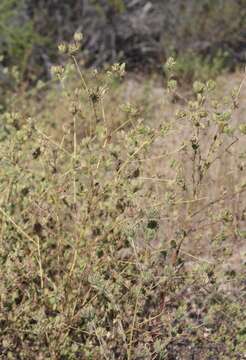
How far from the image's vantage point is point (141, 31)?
24.6 ft

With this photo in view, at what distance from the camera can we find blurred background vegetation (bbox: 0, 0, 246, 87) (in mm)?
6902

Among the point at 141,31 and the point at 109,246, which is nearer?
the point at 109,246

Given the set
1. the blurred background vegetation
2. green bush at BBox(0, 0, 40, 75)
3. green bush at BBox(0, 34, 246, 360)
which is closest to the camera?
green bush at BBox(0, 34, 246, 360)

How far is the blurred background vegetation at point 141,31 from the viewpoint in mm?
6902

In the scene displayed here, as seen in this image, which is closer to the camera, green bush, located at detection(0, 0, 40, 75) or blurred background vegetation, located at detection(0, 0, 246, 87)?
green bush, located at detection(0, 0, 40, 75)

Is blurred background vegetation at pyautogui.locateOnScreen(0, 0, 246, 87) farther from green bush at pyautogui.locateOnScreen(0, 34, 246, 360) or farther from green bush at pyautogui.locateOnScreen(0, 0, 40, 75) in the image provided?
green bush at pyautogui.locateOnScreen(0, 34, 246, 360)

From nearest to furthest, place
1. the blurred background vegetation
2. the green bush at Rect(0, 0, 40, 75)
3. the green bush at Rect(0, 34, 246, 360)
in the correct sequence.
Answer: the green bush at Rect(0, 34, 246, 360) < the green bush at Rect(0, 0, 40, 75) < the blurred background vegetation

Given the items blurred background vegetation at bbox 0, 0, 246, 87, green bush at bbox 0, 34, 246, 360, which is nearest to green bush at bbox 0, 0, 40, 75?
blurred background vegetation at bbox 0, 0, 246, 87

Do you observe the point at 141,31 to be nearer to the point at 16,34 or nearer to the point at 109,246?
the point at 16,34

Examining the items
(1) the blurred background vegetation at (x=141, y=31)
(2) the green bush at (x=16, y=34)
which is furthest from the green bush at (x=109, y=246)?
(1) the blurred background vegetation at (x=141, y=31)

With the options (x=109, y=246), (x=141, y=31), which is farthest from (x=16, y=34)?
(x=109, y=246)

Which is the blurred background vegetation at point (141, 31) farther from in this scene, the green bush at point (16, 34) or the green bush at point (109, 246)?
the green bush at point (109, 246)

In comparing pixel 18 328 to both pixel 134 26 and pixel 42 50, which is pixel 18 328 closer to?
pixel 42 50

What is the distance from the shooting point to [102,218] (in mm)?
2709
